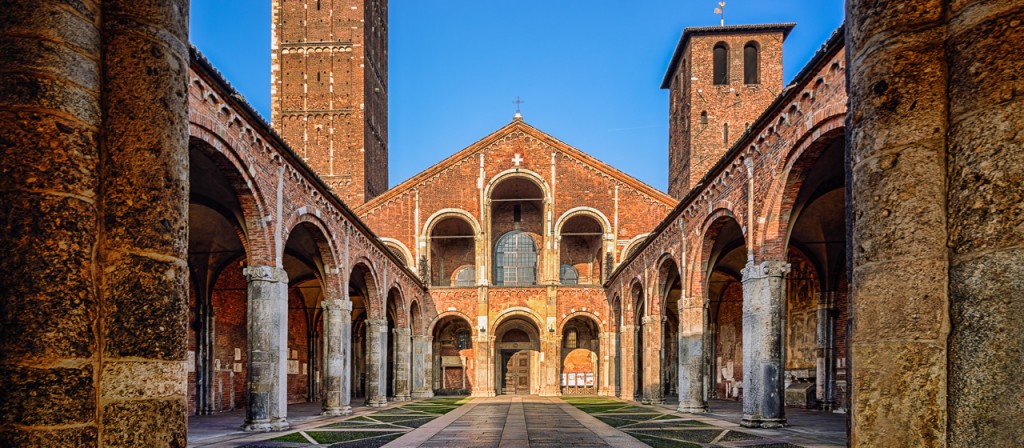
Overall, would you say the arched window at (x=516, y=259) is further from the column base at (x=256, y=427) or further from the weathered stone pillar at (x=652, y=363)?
the column base at (x=256, y=427)

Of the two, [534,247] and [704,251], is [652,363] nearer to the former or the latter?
[704,251]

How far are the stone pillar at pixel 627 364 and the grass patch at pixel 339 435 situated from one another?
14512 millimetres

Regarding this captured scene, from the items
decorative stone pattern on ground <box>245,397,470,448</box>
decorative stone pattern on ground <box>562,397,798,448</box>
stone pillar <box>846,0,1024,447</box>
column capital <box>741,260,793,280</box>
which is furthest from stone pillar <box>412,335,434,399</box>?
stone pillar <box>846,0,1024,447</box>

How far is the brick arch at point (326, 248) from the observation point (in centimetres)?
1638

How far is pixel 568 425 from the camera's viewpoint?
48.2 ft

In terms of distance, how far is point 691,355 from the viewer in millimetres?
18234

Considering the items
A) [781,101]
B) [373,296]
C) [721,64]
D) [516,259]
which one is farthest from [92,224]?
[721,64]

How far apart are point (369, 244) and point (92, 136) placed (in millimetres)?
18890

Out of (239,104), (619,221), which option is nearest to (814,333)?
(619,221)

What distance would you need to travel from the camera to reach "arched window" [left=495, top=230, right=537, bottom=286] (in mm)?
34869

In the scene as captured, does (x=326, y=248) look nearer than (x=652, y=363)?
Yes

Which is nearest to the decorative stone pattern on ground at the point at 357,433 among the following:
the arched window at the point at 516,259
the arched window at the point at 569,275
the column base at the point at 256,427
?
the column base at the point at 256,427

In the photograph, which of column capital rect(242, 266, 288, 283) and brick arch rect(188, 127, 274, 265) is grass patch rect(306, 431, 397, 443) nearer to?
column capital rect(242, 266, 288, 283)

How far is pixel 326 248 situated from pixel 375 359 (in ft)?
21.7
